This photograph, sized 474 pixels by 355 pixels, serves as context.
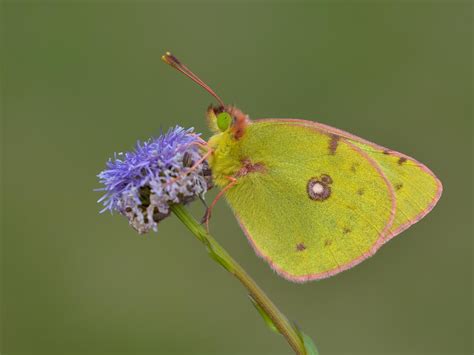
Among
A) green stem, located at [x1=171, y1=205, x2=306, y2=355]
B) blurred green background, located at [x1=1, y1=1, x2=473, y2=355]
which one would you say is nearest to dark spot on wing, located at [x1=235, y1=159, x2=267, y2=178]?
green stem, located at [x1=171, y1=205, x2=306, y2=355]

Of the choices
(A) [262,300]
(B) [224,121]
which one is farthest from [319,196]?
(A) [262,300]

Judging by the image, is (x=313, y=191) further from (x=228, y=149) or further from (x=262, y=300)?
(x=262, y=300)

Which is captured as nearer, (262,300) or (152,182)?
(262,300)

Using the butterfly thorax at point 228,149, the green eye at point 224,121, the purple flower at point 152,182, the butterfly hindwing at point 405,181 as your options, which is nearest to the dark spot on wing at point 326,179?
the butterfly hindwing at point 405,181

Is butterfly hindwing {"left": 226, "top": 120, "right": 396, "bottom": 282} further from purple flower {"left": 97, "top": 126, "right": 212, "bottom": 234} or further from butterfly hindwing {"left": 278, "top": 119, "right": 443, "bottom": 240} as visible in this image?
purple flower {"left": 97, "top": 126, "right": 212, "bottom": 234}

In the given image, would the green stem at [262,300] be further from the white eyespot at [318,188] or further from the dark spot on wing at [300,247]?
the white eyespot at [318,188]

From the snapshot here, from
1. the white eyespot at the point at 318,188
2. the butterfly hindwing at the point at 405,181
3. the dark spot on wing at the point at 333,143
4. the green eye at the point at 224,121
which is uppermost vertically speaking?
the green eye at the point at 224,121

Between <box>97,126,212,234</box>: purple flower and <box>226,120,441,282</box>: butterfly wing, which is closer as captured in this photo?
<box>97,126,212,234</box>: purple flower

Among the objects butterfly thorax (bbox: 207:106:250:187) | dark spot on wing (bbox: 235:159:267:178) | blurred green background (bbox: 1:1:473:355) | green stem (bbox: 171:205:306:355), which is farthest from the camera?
blurred green background (bbox: 1:1:473:355)

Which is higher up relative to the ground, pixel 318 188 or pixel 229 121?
pixel 229 121
